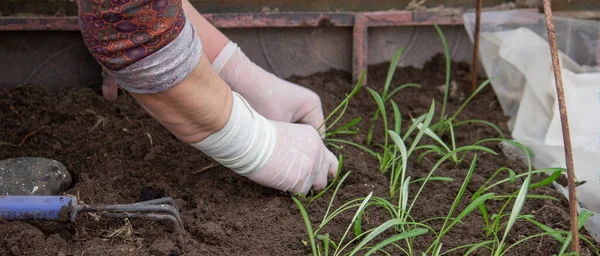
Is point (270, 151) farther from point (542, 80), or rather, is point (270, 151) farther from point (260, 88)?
point (542, 80)

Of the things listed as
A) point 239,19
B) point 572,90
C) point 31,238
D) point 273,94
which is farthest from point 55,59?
point 572,90

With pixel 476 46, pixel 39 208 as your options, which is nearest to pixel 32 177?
pixel 39 208

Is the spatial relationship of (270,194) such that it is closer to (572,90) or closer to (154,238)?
(154,238)

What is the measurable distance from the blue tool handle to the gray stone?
0.27 metres

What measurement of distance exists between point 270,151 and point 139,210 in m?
0.37

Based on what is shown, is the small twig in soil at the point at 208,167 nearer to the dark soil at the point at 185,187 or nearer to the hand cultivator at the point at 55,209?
the dark soil at the point at 185,187

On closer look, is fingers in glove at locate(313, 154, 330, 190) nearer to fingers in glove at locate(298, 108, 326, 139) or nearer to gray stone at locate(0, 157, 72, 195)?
fingers in glove at locate(298, 108, 326, 139)

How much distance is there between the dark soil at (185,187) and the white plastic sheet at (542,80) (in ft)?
0.30

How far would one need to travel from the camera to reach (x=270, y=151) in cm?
165

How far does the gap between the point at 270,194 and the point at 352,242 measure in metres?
0.28

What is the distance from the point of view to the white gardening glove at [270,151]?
157 cm

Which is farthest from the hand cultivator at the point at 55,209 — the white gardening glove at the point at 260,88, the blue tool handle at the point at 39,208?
the white gardening glove at the point at 260,88

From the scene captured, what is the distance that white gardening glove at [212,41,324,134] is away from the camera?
6.34 ft

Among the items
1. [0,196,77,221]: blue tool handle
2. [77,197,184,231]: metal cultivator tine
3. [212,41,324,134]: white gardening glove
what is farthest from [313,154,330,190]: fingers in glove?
[0,196,77,221]: blue tool handle
